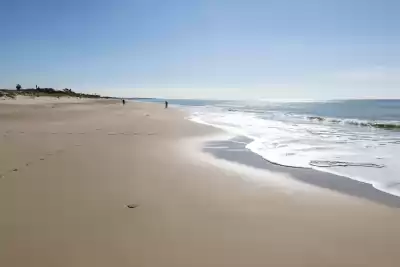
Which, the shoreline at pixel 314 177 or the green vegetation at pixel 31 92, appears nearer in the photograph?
A: the shoreline at pixel 314 177

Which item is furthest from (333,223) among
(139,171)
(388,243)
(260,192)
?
(139,171)

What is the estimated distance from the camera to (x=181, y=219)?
4.33 meters

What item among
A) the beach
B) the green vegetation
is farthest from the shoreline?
the green vegetation

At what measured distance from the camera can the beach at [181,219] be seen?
3369 mm

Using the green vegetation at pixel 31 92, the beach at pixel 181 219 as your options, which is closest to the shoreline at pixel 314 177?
the beach at pixel 181 219

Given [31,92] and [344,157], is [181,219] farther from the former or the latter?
[31,92]

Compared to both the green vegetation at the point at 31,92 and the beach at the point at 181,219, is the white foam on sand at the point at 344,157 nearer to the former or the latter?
the beach at the point at 181,219

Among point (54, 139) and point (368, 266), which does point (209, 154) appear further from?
point (368, 266)

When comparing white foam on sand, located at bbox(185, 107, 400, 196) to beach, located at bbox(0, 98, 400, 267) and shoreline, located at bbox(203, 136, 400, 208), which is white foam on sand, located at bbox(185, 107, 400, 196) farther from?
beach, located at bbox(0, 98, 400, 267)

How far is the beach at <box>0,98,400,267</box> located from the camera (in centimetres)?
337

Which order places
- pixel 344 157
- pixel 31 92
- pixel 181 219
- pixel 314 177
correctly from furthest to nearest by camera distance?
pixel 31 92 → pixel 344 157 → pixel 314 177 → pixel 181 219

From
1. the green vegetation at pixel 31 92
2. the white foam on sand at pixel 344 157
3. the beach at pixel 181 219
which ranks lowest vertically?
the beach at pixel 181 219

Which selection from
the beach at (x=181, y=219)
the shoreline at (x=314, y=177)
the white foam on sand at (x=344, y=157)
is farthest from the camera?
the white foam on sand at (x=344, y=157)

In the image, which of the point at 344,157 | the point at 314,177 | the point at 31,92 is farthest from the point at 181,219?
the point at 31,92
